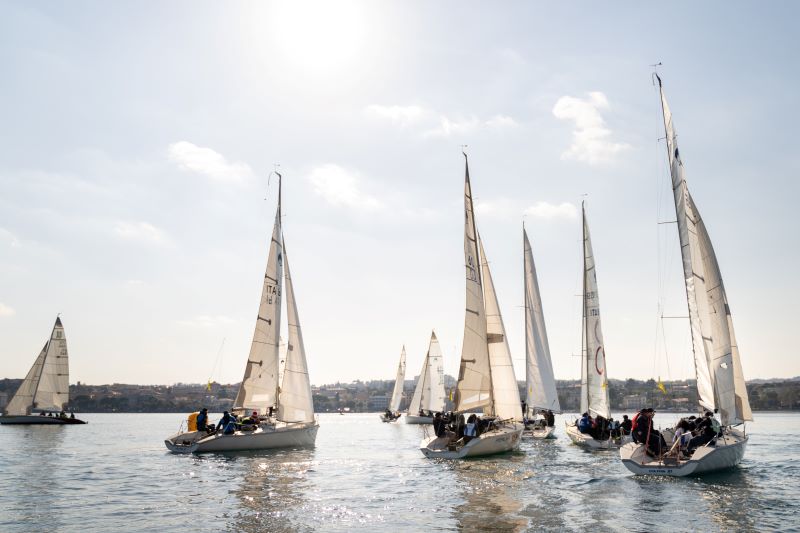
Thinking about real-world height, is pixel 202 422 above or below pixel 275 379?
below

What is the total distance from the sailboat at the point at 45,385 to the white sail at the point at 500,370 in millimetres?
50560

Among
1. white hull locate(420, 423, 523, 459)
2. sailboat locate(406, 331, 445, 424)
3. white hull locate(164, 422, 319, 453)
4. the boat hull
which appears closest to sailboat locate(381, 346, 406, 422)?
sailboat locate(406, 331, 445, 424)

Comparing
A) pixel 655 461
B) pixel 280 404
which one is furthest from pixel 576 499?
pixel 280 404

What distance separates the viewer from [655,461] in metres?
20.1

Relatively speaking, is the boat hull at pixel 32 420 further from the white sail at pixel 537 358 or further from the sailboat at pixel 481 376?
the sailboat at pixel 481 376

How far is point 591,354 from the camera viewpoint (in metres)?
38.6

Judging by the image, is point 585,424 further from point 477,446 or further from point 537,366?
point 477,446

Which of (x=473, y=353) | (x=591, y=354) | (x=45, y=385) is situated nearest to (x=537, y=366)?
(x=591, y=354)

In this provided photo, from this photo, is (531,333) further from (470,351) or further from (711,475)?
(711,475)

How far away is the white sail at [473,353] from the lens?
89.7 feet

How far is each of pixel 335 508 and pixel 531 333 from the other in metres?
27.2

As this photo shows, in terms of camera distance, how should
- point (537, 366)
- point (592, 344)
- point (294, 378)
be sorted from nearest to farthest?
point (294, 378)
point (592, 344)
point (537, 366)

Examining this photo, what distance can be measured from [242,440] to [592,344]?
22.0m

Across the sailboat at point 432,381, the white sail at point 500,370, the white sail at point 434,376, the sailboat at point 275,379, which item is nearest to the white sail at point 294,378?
the sailboat at point 275,379
